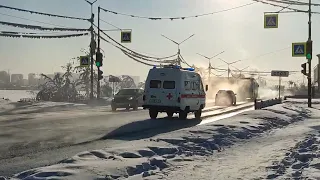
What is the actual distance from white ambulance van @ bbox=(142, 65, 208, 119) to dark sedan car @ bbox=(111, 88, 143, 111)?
8.95 metres

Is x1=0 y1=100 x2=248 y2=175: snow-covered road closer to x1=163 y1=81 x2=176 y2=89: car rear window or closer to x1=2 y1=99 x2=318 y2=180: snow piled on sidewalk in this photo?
x1=2 y1=99 x2=318 y2=180: snow piled on sidewalk

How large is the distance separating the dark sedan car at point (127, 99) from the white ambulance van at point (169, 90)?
352 inches

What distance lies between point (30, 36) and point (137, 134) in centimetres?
2166

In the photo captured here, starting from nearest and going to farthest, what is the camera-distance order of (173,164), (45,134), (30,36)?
(173,164)
(45,134)
(30,36)

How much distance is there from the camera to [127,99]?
98.5ft

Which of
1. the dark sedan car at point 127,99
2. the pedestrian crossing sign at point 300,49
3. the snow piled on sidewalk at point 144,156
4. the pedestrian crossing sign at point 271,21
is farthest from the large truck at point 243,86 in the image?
the snow piled on sidewalk at point 144,156

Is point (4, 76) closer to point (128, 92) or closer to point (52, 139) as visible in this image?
point (128, 92)

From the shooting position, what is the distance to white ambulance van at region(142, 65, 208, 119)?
66.0ft

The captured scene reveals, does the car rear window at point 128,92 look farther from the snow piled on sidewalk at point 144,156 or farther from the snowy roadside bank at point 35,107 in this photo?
the snow piled on sidewalk at point 144,156

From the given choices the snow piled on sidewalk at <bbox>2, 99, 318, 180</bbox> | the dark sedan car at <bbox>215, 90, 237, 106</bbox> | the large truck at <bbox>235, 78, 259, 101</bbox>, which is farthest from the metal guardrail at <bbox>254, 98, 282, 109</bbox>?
the large truck at <bbox>235, 78, 259, 101</bbox>

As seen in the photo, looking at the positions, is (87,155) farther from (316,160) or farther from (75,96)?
(75,96)

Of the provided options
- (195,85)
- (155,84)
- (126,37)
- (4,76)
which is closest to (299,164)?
(155,84)

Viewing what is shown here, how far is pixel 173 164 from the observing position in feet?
28.2

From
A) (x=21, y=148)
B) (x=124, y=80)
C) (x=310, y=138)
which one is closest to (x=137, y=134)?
(x=21, y=148)
